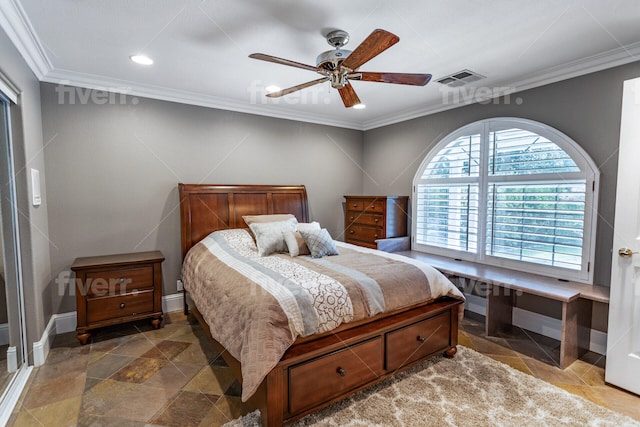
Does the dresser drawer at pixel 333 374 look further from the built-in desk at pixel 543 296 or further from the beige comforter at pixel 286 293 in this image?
the built-in desk at pixel 543 296

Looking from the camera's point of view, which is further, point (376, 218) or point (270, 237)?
point (376, 218)

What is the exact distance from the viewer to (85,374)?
2.38 meters

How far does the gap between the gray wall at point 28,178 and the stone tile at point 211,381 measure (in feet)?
4.46

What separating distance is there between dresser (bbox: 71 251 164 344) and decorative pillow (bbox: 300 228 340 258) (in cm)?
147

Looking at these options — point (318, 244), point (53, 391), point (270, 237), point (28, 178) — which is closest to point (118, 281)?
point (53, 391)

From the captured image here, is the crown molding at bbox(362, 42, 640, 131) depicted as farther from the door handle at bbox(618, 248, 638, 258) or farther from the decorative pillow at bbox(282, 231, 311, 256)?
the decorative pillow at bbox(282, 231, 311, 256)

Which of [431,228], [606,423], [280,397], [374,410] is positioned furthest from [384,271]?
[431,228]

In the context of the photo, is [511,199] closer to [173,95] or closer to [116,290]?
[173,95]

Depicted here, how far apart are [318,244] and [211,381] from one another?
55.1 inches

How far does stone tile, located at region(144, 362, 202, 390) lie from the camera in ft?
7.43

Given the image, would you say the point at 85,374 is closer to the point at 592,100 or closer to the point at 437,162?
the point at 437,162

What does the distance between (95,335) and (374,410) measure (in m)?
2.69

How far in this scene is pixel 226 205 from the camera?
12.4 ft

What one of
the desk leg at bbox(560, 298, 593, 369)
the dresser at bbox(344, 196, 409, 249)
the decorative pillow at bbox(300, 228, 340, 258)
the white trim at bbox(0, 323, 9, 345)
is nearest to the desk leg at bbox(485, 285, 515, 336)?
the desk leg at bbox(560, 298, 593, 369)
